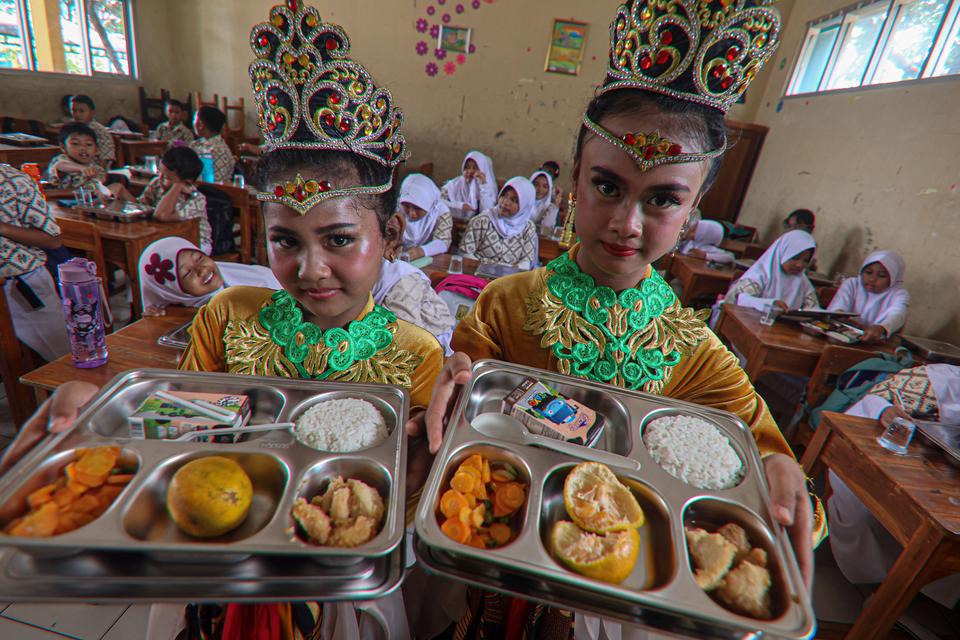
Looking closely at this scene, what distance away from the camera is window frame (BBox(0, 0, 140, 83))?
6.49m

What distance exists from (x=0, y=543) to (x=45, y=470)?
0.56 feet

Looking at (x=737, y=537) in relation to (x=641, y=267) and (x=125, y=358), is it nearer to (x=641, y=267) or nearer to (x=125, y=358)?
(x=641, y=267)

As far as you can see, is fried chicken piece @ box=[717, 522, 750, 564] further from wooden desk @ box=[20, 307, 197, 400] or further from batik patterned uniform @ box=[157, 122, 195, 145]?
batik patterned uniform @ box=[157, 122, 195, 145]

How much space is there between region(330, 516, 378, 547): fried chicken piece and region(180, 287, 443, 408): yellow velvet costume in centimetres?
44

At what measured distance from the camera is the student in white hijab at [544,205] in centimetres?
584

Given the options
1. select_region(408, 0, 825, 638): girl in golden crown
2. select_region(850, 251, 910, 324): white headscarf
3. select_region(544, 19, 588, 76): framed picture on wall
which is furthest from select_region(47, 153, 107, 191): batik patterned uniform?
select_region(850, 251, 910, 324): white headscarf

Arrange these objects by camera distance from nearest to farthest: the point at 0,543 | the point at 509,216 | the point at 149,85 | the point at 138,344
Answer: the point at 0,543, the point at 138,344, the point at 509,216, the point at 149,85

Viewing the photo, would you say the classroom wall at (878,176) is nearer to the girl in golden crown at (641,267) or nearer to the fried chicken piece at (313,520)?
the girl in golden crown at (641,267)

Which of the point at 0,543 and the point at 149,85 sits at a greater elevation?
the point at 149,85

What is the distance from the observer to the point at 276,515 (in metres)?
0.74

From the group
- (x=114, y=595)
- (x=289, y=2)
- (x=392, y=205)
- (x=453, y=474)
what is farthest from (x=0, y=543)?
(x=289, y=2)

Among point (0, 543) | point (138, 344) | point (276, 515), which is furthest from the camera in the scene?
point (138, 344)

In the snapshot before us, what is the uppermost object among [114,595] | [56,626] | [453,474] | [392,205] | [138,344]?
[392,205]

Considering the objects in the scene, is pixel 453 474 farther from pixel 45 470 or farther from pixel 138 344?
pixel 138 344
